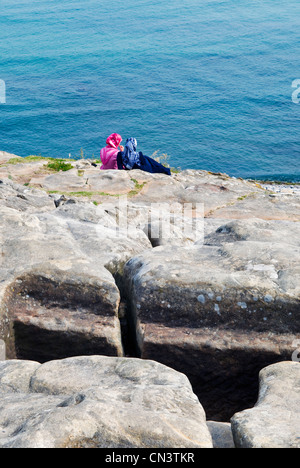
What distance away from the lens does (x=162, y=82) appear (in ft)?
186

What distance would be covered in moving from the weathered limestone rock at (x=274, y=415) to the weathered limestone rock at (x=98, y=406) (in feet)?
1.18

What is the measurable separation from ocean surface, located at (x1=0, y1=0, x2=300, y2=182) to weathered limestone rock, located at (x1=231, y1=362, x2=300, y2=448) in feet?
96.2

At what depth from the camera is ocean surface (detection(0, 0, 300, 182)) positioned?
136ft

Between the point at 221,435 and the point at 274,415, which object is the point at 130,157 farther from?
the point at 274,415

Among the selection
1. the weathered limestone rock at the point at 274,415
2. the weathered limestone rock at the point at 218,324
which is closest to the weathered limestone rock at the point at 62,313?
the weathered limestone rock at the point at 218,324

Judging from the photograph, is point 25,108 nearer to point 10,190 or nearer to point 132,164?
point 132,164

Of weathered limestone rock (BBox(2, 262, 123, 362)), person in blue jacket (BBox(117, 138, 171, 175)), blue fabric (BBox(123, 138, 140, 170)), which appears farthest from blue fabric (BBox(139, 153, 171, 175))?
weathered limestone rock (BBox(2, 262, 123, 362))

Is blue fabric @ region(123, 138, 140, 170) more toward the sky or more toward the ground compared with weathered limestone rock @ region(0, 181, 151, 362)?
more toward the ground

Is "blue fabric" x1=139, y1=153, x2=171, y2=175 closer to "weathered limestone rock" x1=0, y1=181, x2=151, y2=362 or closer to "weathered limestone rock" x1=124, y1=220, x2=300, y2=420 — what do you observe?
"weathered limestone rock" x1=0, y1=181, x2=151, y2=362

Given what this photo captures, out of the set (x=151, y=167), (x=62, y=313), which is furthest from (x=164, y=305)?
(x=151, y=167)

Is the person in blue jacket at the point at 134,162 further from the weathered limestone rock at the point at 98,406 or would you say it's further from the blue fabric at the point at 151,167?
the weathered limestone rock at the point at 98,406

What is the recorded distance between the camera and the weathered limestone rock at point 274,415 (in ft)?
14.7

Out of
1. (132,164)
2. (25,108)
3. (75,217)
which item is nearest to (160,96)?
(25,108)
